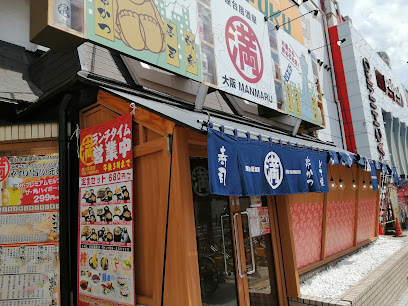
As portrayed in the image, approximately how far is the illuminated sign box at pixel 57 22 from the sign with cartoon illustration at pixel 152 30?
0.46ft

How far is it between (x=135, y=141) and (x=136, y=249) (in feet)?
5.04

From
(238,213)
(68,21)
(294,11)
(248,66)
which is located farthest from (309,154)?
(294,11)

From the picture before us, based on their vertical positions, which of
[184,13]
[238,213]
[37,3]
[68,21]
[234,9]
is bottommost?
[238,213]

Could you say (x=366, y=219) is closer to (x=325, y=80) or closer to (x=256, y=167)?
(x=256, y=167)

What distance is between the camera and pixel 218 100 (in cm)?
786

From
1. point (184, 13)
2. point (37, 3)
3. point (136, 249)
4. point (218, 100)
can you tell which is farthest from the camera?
point (218, 100)

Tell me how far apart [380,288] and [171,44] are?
6.79 meters

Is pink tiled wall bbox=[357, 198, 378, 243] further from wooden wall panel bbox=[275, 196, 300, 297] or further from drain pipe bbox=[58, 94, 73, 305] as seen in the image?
drain pipe bbox=[58, 94, 73, 305]

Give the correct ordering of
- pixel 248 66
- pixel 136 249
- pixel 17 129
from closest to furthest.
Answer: pixel 136 249
pixel 17 129
pixel 248 66

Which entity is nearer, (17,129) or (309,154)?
(17,129)

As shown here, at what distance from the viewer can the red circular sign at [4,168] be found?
15.1ft

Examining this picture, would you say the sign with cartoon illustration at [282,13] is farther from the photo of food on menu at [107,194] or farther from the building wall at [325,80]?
the photo of food on menu at [107,194]

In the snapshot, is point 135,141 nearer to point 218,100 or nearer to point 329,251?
point 218,100

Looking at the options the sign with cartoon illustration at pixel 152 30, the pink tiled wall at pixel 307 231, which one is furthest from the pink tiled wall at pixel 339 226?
the sign with cartoon illustration at pixel 152 30
